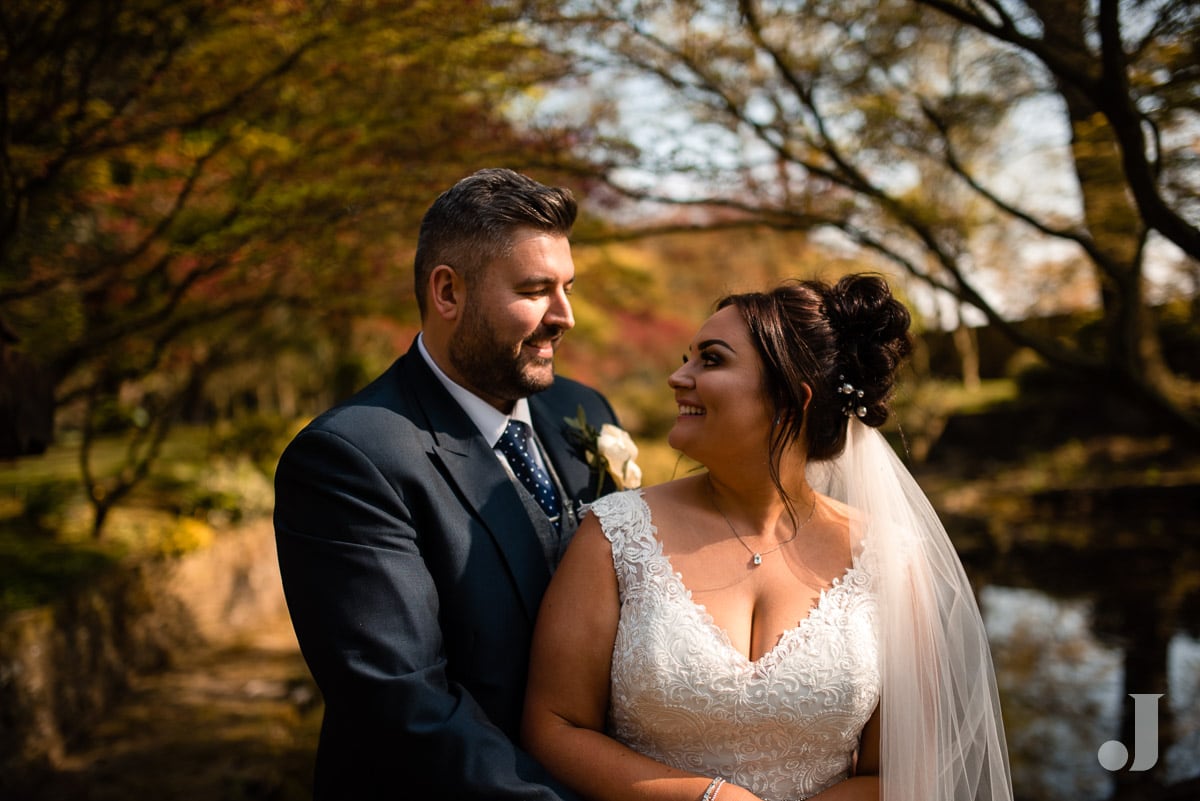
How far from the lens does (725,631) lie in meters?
2.17

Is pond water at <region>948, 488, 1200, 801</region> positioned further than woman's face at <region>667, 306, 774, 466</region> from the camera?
Yes

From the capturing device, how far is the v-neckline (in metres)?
2.13

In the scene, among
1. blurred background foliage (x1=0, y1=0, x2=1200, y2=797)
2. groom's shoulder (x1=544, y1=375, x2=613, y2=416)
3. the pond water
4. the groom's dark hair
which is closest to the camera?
the groom's dark hair

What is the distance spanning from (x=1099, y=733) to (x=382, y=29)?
20.6ft

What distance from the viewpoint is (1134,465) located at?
460 inches

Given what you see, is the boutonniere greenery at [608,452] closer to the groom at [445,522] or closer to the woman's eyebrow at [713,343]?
the groom at [445,522]

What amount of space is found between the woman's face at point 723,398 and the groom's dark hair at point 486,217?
0.56 m

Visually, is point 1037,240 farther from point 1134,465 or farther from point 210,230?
point 210,230

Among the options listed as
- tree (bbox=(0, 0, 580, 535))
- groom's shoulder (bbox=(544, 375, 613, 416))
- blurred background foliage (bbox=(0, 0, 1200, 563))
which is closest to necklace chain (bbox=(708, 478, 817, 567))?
groom's shoulder (bbox=(544, 375, 613, 416))

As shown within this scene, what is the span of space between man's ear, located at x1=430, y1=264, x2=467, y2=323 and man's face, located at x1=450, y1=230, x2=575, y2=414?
0.03 meters

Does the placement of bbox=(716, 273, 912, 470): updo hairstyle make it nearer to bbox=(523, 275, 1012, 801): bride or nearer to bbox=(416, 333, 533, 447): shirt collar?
bbox=(523, 275, 1012, 801): bride

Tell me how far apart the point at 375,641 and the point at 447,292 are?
3.25ft

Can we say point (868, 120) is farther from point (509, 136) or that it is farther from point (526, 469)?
point (526, 469)

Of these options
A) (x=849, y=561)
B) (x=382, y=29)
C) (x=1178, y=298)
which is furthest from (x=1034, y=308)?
(x=849, y=561)
